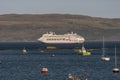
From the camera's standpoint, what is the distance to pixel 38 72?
141 meters

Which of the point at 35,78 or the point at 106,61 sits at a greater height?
the point at 35,78

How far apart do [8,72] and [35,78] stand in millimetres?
17174

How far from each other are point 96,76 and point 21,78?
15.6m

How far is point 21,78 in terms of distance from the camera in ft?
413

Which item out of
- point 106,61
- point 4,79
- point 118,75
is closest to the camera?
point 4,79

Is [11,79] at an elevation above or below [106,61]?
above

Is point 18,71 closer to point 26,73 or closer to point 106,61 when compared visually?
point 26,73

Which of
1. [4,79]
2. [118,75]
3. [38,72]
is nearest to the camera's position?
[4,79]

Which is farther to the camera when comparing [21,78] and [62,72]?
[62,72]

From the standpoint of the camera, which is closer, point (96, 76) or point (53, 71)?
point (96, 76)

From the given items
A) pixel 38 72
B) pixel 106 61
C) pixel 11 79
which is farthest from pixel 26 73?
pixel 106 61

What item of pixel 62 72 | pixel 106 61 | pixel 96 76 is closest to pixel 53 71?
pixel 62 72

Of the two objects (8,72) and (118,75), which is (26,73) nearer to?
(8,72)

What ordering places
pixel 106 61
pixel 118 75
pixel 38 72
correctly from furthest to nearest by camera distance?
pixel 106 61 < pixel 38 72 < pixel 118 75
